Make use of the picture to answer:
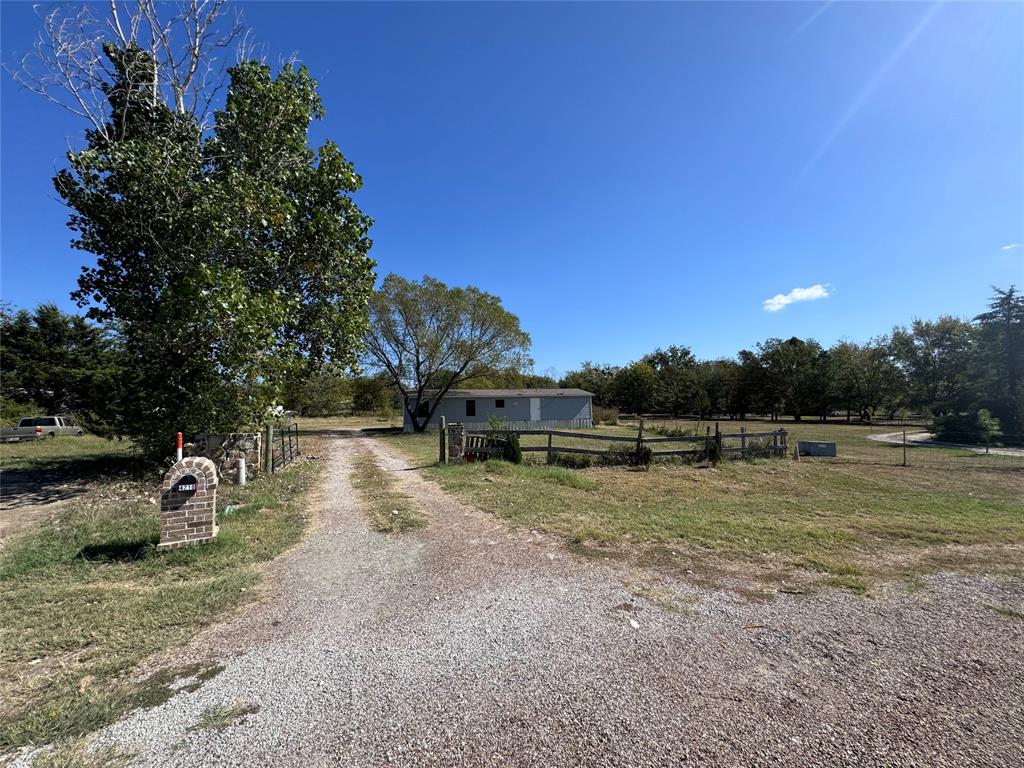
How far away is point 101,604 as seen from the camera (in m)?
3.81

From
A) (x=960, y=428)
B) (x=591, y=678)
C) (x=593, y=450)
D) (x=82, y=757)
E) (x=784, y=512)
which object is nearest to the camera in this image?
(x=82, y=757)

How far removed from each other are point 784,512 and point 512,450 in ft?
21.5

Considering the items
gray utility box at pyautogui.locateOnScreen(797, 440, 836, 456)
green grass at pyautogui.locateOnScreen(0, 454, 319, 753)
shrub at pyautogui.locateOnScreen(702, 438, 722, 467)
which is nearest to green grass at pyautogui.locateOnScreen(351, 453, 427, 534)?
green grass at pyautogui.locateOnScreen(0, 454, 319, 753)

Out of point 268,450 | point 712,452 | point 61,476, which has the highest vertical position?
point 268,450

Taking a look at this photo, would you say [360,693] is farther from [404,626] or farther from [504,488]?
[504,488]

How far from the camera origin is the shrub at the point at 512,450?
39.3 feet

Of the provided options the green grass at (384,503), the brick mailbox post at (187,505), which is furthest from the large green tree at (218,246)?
the brick mailbox post at (187,505)

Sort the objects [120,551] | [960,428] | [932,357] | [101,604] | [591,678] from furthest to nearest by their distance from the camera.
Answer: [932,357], [960,428], [120,551], [101,604], [591,678]

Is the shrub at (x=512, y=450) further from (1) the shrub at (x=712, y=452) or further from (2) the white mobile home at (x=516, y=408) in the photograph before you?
(2) the white mobile home at (x=516, y=408)

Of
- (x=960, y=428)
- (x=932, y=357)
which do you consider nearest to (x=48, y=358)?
(x=960, y=428)

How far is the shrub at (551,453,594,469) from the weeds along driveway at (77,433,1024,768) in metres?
7.61

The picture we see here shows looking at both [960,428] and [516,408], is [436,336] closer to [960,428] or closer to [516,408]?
[516,408]

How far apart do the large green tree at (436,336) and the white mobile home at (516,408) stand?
1.55 m

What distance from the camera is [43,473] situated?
36.1ft
